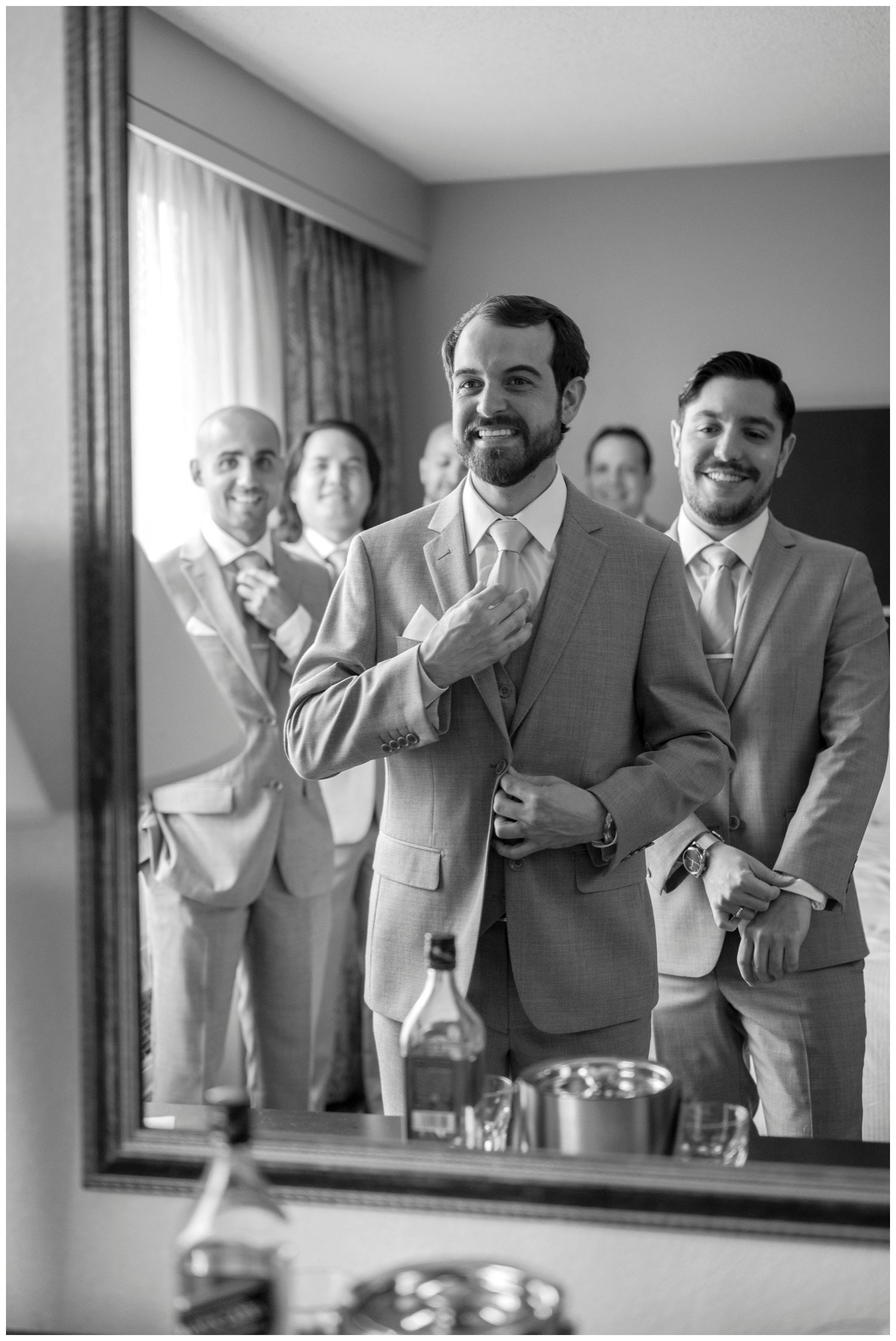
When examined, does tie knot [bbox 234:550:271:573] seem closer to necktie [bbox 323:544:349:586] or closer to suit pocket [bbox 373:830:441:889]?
necktie [bbox 323:544:349:586]

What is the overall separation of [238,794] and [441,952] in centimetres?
76

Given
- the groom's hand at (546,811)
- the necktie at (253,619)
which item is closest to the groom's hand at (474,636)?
the groom's hand at (546,811)

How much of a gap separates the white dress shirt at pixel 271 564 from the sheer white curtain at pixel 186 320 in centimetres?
14

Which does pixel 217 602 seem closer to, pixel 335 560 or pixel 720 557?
pixel 335 560

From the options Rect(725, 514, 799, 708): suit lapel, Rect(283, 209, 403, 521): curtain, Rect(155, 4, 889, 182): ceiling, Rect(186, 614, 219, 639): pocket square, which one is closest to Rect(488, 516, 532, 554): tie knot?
Rect(725, 514, 799, 708): suit lapel

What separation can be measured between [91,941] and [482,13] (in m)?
1.54

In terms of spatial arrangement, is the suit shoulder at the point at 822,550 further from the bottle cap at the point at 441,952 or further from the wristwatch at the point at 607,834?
the bottle cap at the point at 441,952

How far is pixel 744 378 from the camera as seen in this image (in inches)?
53.5

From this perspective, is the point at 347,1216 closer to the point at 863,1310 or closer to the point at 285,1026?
the point at 863,1310

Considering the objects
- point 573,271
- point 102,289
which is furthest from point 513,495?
point 573,271

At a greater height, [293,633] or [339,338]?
[339,338]

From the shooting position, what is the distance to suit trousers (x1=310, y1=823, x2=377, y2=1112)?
64.9 inches

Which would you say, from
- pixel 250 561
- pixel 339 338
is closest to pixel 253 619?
pixel 250 561

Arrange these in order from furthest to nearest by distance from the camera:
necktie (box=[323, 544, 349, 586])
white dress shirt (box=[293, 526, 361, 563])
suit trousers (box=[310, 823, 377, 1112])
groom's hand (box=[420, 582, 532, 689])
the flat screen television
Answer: white dress shirt (box=[293, 526, 361, 563]) < necktie (box=[323, 544, 349, 586]) < suit trousers (box=[310, 823, 377, 1112]) < the flat screen television < groom's hand (box=[420, 582, 532, 689])
